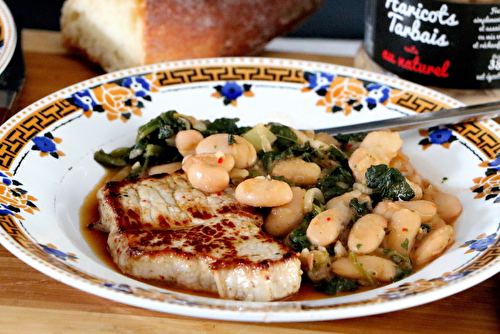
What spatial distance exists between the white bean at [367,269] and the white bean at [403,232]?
11 centimetres

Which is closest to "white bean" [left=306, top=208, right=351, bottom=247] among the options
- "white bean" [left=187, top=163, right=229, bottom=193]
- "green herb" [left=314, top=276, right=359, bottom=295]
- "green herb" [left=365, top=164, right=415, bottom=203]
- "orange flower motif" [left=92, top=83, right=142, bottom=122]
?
"green herb" [left=314, top=276, right=359, bottom=295]

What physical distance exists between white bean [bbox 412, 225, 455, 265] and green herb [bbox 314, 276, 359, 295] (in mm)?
265

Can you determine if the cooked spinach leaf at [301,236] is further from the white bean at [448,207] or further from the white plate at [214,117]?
the white bean at [448,207]

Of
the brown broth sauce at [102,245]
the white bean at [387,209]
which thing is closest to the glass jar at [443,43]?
the white bean at [387,209]

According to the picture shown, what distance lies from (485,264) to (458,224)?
0.45 m

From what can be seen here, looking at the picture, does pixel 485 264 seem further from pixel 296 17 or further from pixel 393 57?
pixel 296 17

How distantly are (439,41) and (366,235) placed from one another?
1.30m

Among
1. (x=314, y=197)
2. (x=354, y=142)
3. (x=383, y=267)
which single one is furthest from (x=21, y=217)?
(x=354, y=142)

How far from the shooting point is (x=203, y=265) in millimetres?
1695

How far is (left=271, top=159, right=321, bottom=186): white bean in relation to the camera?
2191 mm

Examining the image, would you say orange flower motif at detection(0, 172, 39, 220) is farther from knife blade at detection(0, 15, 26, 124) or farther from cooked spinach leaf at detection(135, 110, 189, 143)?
knife blade at detection(0, 15, 26, 124)

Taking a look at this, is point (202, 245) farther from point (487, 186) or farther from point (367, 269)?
point (487, 186)

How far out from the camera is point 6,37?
2.70 meters

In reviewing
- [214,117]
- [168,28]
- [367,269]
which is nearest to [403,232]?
[367,269]
